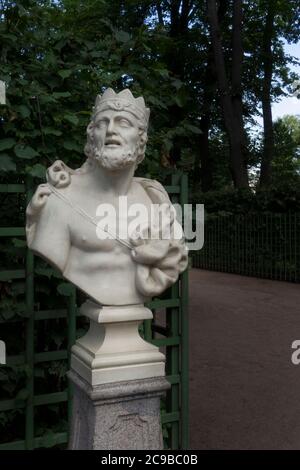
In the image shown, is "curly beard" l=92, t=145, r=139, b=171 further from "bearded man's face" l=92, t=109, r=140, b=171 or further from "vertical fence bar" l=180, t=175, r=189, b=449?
"vertical fence bar" l=180, t=175, r=189, b=449

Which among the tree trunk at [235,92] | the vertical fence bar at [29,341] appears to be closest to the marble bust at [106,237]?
the vertical fence bar at [29,341]

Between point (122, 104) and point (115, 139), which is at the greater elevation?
point (122, 104)

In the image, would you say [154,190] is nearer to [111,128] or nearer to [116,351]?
[111,128]

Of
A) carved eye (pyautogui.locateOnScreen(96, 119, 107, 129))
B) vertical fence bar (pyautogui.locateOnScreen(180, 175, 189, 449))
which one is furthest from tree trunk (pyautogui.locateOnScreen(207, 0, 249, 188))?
carved eye (pyautogui.locateOnScreen(96, 119, 107, 129))

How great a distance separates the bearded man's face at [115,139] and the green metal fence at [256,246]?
8381 mm

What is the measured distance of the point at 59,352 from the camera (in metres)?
2.88

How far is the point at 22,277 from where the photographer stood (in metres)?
2.75

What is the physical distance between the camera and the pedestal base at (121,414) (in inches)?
82.4

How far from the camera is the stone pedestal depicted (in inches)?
82.7

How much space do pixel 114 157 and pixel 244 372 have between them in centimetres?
383

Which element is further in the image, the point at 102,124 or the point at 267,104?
the point at 267,104

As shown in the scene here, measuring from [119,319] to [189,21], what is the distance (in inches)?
642

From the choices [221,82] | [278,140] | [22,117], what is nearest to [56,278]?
[22,117]

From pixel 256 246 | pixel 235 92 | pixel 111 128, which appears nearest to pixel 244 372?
pixel 111 128
